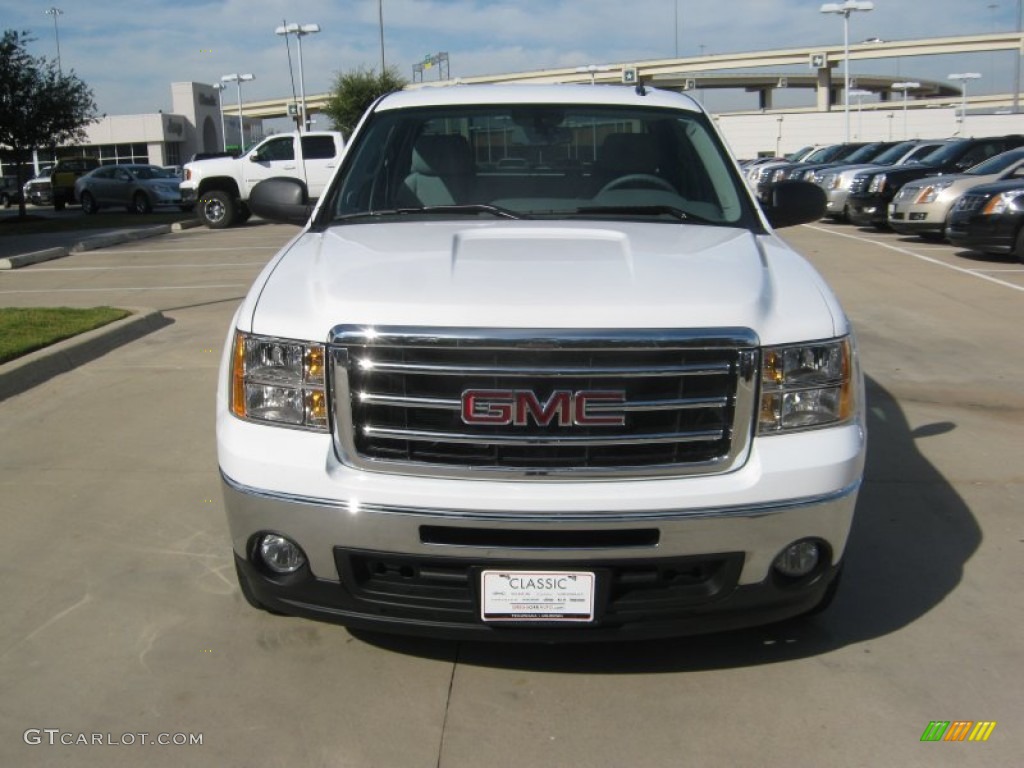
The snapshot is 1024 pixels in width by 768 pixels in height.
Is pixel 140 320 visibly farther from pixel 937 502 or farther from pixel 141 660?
pixel 937 502

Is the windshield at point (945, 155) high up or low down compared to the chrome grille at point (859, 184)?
up

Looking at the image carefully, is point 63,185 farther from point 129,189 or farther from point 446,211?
point 446,211

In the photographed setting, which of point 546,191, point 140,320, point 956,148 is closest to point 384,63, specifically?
point 956,148

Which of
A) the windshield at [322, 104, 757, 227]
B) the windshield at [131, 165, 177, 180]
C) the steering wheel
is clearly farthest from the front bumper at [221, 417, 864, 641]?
the windshield at [131, 165, 177, 180]

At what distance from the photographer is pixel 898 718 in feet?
10.2

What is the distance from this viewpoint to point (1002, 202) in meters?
13.8

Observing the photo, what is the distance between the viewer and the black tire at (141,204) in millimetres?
30406

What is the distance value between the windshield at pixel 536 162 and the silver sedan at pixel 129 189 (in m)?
27.4

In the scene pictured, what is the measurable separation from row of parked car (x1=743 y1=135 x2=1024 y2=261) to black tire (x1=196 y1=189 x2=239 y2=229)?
37.9 ft

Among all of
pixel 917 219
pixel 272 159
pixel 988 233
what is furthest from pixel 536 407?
pixel 272 159

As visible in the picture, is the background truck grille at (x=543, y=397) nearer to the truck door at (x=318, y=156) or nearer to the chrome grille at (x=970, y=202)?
the chrome grille at (x=970, y=202)

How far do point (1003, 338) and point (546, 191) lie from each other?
6021 mm

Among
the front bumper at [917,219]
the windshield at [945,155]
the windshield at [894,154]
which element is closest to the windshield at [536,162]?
the front bumper at [917,219]

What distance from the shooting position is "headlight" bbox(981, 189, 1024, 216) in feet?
44.6
